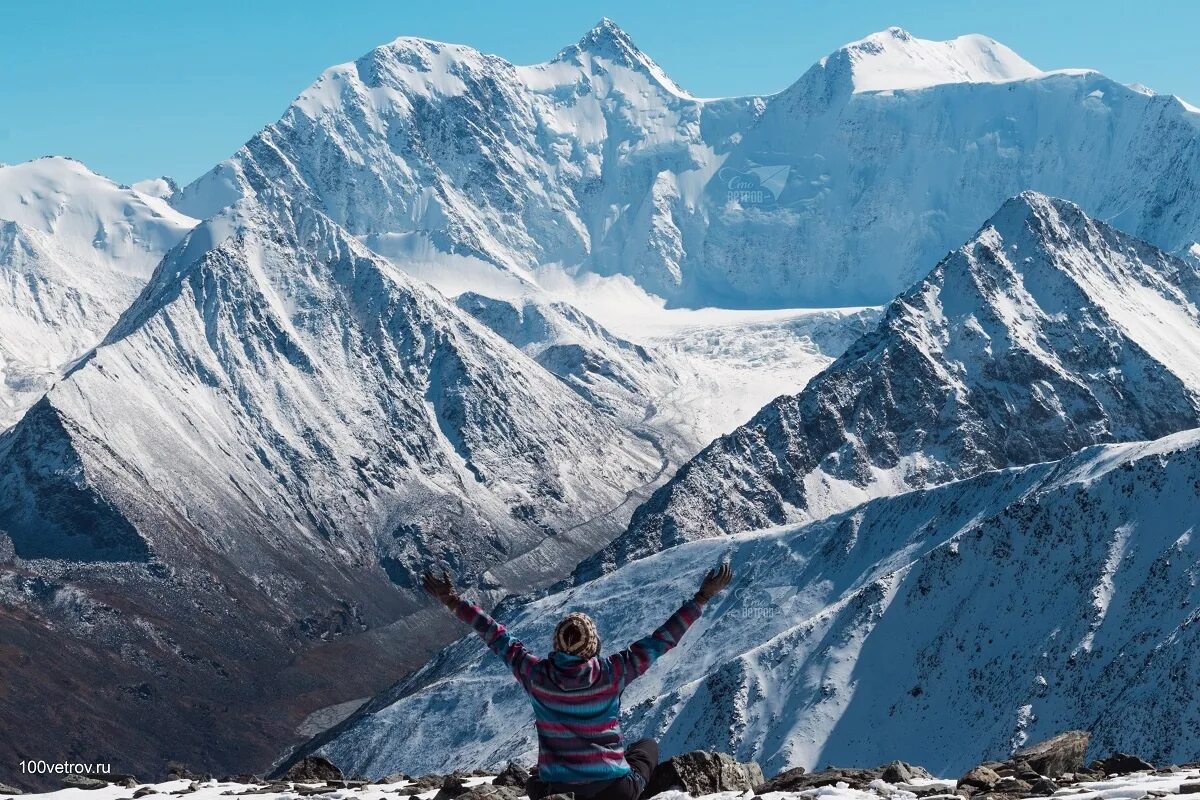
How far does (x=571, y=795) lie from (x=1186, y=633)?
481 ft

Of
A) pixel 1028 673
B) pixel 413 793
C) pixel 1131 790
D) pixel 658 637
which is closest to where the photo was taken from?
pixel 658 637

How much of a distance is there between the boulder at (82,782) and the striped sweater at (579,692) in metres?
21.3

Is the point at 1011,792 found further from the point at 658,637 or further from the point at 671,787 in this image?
the point at 658,637

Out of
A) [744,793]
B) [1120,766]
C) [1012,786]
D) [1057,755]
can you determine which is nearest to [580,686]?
[744,793]

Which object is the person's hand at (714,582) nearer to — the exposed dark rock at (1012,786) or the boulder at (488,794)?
the boulder at (488,794)

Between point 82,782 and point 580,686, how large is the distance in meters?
24.2

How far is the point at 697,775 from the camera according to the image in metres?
43.8

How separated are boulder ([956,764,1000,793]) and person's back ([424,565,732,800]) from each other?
958cm

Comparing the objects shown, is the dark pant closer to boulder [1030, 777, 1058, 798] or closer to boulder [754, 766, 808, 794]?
boulder [754, 766, 808, 794]

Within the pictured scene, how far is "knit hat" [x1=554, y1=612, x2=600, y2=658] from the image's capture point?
1403 inches

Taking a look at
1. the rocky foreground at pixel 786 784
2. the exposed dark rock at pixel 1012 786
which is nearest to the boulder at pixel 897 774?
the rocky foreground at pixel 786 784

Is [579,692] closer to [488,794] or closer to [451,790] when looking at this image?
[488,794]

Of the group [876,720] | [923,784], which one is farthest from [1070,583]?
[923,784]

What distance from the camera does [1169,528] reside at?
197500mm
